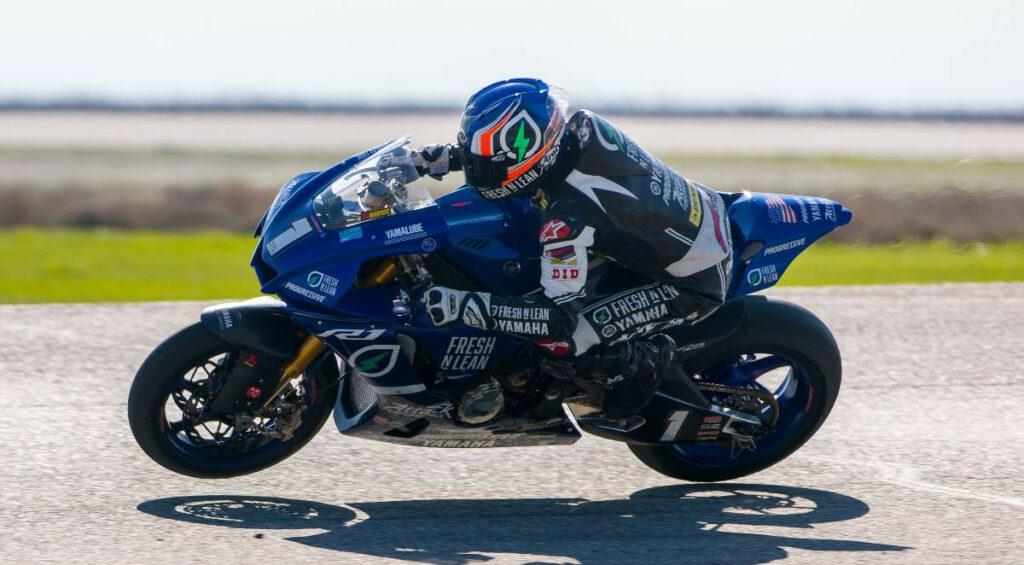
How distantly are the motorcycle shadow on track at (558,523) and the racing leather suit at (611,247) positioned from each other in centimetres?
66

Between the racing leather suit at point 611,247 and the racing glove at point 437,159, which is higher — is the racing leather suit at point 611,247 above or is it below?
below

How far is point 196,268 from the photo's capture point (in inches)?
568

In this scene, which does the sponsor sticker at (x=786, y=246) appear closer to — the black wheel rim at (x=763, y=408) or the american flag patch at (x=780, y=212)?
the american flag patch at (x=780, y=212)

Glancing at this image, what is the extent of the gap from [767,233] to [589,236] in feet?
3.20

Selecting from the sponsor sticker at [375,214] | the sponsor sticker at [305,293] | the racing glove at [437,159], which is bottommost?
the sponsor sticker at [305,293]

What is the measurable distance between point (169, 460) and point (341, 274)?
105 cm

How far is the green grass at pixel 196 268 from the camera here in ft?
39.5

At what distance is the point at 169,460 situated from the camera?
530 cm

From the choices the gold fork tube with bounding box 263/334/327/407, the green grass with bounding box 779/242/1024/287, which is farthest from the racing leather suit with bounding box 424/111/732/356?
the green grass with bounding box 779/242/1024/287

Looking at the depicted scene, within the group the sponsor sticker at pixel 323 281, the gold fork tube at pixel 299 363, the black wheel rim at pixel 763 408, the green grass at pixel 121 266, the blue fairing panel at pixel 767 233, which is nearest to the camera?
the sponsor sticker at pixel 323 281

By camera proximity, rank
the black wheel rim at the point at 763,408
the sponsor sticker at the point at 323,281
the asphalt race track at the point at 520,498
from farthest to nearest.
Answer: the black wheel rim at the point at 763,408 < the sponsor sticker at the point at 323,281 < the asphalt race track at the point at 520,498

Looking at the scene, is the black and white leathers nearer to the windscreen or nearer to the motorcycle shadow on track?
the windscreen

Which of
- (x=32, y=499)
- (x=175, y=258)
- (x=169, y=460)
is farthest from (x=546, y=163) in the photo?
(x=175, y=258)

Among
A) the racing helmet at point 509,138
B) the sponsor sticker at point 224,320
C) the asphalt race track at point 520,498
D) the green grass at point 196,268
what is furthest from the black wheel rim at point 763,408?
the green grass at point 196,268
